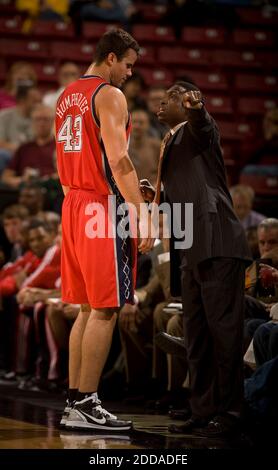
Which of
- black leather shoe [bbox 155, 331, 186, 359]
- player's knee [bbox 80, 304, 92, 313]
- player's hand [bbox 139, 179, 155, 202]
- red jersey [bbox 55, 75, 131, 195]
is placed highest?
red jersey [bbox 55, 75, 131, 195]

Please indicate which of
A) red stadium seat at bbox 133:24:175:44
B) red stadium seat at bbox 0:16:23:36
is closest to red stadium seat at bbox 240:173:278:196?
red stadium seat at bbox 133:24:175:44

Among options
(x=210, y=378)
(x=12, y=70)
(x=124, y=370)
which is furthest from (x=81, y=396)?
(x=12, y=70)

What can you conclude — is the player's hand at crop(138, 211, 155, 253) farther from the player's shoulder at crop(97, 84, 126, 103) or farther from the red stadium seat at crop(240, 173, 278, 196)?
→ the red stadium seat at crop(240, 173, 278, 196)

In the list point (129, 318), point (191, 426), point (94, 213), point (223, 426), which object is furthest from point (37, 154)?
point (223, 426)

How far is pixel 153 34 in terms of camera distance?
1267 centimetres

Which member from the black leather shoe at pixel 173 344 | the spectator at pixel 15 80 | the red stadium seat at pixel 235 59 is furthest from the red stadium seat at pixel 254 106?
the black leather shoe at pixel 173 344

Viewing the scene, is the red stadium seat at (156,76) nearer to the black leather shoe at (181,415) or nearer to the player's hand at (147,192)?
the player's hand at (147,192)

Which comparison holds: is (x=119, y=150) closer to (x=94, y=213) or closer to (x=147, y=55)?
(x=94, y=213)

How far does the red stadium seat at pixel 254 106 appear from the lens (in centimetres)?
1217

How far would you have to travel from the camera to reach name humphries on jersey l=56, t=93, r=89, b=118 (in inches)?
179

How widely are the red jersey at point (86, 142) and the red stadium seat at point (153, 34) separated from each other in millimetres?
8213

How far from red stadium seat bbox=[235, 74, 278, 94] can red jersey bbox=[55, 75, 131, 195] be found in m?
8.16

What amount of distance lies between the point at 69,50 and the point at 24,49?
62 centimetres

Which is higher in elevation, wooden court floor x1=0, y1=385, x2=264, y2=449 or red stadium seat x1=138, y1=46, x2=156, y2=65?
red stadium seat x1=138, y1=46, x2=156, y2=65
